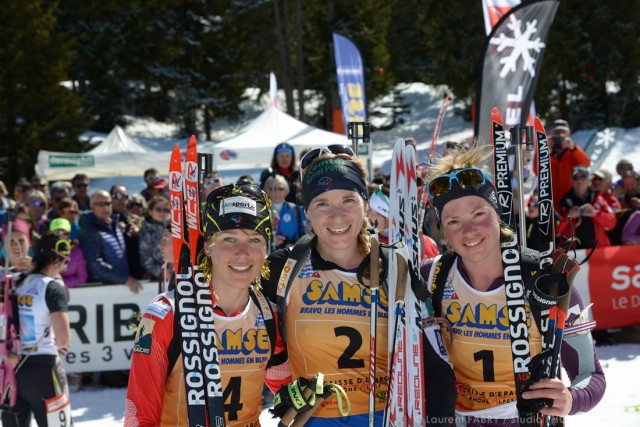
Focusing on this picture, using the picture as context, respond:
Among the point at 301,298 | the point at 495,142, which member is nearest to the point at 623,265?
the point at 495,142

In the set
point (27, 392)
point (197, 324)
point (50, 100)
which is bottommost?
point (27, 392)

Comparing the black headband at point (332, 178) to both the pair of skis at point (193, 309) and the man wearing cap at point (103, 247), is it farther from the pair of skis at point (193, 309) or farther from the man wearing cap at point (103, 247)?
the man wearing cap at point (103, 247)

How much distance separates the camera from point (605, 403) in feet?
22.5

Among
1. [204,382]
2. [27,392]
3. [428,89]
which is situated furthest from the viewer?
[428,89]

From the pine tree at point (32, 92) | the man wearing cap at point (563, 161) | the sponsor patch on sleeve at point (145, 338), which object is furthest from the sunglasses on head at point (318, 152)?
the pine tree at point (32, 92)

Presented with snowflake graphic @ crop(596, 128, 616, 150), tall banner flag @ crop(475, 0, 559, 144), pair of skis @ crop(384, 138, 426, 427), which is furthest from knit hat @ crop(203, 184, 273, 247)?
snowflake graphic @ crop(596, 128, 616, 150)

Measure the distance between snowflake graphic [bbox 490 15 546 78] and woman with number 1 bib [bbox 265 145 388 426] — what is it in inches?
215

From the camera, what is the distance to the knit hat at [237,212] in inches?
119

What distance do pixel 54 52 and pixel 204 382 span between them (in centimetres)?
2616

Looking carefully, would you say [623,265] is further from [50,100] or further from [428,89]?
[428,89]

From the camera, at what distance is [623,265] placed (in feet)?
29.6

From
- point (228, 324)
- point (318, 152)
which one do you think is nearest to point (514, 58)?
point (318, 152)

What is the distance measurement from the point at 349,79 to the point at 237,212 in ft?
39.7

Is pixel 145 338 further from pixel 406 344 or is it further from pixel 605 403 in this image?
pixel 605 403
